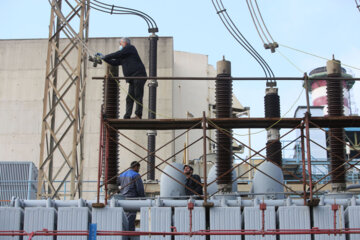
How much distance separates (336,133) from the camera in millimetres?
13883

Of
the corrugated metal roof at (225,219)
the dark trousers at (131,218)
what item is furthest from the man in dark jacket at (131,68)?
the corrugated metal roof at (225,219)

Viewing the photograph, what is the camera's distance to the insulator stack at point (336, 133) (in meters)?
13.2

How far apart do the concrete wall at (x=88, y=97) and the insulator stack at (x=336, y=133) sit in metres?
16.5

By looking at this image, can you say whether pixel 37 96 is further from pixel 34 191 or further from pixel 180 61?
pixel 34 191

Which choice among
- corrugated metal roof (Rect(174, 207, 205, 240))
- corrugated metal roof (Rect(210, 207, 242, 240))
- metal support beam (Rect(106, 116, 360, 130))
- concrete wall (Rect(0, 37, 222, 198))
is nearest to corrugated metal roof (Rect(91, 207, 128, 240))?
corrugated metal roof (Rect(174, 207, 205, 240))

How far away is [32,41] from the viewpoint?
33156mm

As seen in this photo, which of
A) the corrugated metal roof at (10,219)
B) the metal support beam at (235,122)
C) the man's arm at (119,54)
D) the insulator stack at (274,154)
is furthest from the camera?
the insulator stack at (274,154)

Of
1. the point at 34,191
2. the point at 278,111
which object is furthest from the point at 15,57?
the point at 278,111

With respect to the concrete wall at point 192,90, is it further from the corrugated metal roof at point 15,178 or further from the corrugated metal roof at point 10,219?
the corrugated metal roof at point 10,219

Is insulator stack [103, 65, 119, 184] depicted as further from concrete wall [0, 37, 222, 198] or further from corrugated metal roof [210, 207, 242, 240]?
concrete wall [0, 37, 222, 198]

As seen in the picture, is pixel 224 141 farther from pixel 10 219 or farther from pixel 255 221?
pixel 10 219

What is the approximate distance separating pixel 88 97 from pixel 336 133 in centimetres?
1959

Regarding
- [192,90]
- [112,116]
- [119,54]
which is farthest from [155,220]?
[192,90]

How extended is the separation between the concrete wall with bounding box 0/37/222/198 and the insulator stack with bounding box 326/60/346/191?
54.3 ft
